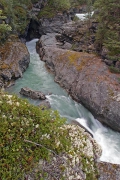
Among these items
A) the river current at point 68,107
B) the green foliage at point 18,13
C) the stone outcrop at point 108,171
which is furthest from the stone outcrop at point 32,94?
the green foliage at point 18,13

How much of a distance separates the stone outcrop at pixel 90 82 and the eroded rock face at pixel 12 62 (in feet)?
14.7

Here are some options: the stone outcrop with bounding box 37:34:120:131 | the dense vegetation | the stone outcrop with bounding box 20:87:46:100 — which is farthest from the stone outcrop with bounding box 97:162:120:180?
the stone outcrop with bounding box 20:87:46:100

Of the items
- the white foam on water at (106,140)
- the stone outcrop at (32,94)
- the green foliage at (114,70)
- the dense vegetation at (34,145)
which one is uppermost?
the dense vegetation at (34,145)

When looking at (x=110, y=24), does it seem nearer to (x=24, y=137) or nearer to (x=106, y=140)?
(x=106, y=140)

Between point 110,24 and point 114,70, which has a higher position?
point 110,24

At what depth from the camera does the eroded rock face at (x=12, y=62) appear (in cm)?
2489

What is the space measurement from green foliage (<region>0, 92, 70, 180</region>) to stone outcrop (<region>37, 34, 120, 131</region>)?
1325 cm

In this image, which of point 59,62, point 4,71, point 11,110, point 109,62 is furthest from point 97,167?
point 59,62

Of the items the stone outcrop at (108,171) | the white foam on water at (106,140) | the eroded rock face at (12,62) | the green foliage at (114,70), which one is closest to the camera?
the stone outcrop at (108,171)

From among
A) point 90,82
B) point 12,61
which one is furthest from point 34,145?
point 12,61

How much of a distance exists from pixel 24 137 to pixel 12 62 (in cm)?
2302

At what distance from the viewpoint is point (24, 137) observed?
5.82 meters

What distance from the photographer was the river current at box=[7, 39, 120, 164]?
16953 millimetres

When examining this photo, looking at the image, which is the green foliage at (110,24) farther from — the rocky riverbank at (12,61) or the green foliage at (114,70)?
the rocky riverbank at (12,61)
